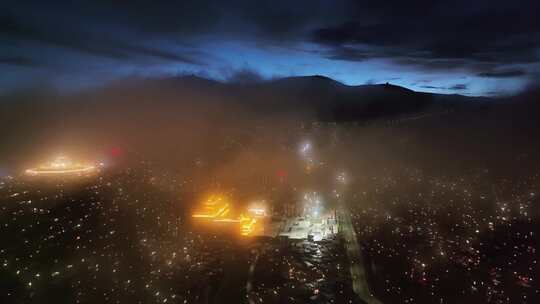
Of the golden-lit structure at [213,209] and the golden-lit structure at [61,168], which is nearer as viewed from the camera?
the golden-lit structure at [61,168]

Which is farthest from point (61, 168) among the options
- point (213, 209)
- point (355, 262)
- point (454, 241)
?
point (454, 241)

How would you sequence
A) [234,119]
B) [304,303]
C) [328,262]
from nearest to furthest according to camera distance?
[304,303], [328,262], [234,119]

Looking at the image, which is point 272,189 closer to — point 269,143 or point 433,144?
point 269,143

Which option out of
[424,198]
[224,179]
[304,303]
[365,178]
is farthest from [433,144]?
[304,303]

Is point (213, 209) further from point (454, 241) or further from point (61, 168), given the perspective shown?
point (454, 241)

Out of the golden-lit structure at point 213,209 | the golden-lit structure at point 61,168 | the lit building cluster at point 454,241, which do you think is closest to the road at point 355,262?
the lit building cluster at point 454,241

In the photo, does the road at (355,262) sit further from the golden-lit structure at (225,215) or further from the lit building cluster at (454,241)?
the golden-lit structure at (225,215)

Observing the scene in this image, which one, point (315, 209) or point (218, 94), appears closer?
point (315, 209)
